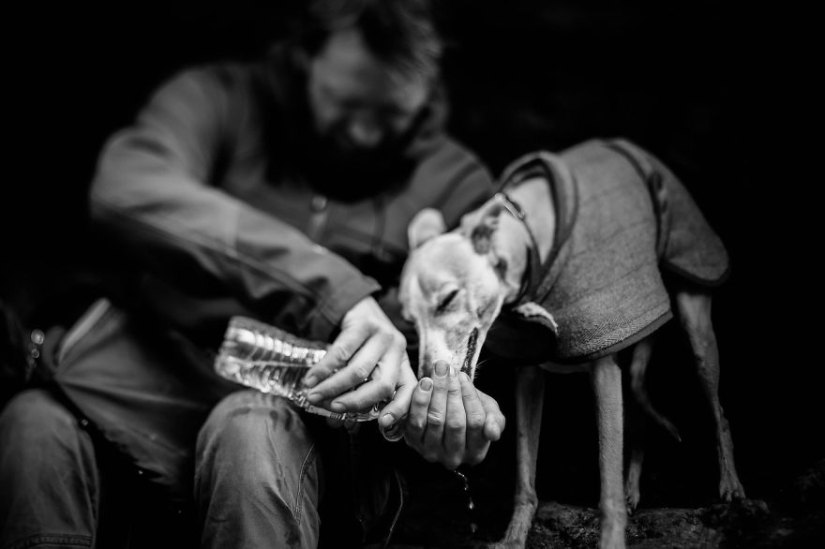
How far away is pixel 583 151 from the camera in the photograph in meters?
1.54

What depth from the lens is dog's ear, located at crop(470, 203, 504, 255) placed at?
1.40 meters

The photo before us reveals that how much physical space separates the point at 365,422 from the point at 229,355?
0.33 metres

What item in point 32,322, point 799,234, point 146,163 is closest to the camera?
point 799,234

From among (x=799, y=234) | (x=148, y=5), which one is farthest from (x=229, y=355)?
(x=148, y=5)

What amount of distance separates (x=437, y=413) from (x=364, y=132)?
926mm

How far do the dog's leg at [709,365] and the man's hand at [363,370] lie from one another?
0.51 m

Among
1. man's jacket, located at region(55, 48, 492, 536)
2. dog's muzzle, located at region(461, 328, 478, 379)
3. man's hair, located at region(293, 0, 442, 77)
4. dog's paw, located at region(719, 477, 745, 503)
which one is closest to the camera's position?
dog's paw, located at region(719, 477, 745, 503)

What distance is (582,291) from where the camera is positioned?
127 cm

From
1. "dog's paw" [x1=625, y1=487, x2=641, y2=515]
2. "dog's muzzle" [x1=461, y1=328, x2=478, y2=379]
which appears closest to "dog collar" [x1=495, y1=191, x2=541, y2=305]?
"dog's muzzle" [x1=461, y1=328, x2=478, y2=379]

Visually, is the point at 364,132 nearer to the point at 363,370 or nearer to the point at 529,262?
the point at 529,262

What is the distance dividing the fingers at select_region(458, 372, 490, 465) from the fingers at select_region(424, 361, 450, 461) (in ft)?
0.11

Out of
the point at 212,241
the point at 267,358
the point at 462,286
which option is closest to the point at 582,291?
the point at 462,286

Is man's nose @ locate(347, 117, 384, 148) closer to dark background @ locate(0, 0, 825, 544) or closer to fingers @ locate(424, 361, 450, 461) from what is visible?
dark background @ locate(0, 0, 825, 544)

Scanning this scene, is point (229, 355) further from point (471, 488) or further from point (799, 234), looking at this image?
point (799, 234)
